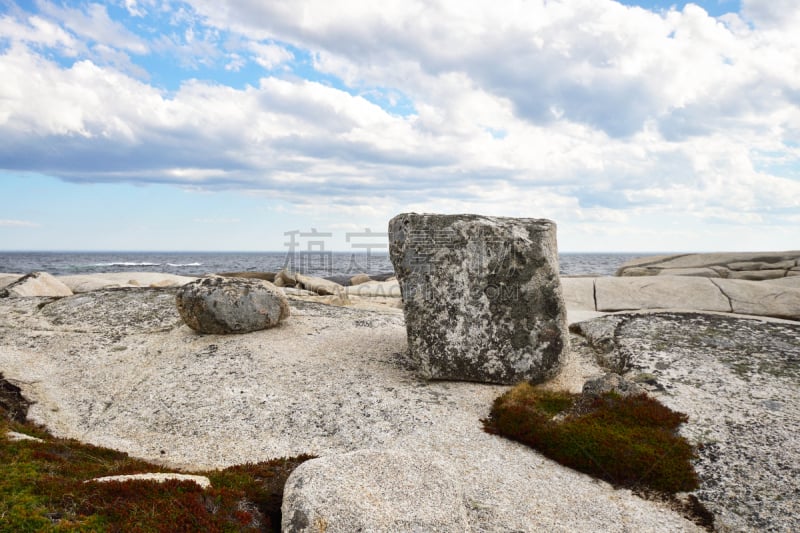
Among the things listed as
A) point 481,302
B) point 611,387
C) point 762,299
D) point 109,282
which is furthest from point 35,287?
point 762,299

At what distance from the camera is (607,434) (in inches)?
326

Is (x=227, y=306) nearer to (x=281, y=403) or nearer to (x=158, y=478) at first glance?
(x=281, y=403)

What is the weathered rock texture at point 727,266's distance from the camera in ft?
94.6

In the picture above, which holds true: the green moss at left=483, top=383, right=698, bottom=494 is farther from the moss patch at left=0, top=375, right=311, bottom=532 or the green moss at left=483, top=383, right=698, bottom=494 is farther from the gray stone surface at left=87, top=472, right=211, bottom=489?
the gray stone surface at left=87, top=472, right=211, bottom=489

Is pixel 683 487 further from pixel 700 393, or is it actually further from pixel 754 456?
pixel 700 393

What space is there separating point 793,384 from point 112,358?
14.4 m

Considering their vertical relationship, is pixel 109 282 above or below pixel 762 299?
above

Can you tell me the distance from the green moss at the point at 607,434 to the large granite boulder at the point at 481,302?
3.81ft

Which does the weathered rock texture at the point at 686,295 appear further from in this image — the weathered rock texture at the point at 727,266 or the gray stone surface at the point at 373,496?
the gray stone surface at the point at 373,496

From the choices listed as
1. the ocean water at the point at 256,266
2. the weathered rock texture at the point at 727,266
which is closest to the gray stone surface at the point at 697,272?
the weathered rock texture at the point at 727,266

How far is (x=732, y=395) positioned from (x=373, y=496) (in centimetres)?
726

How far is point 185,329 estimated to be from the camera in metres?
14.1

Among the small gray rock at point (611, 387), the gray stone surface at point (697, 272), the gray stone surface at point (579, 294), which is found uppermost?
the gray stone surface at point (697, 272)

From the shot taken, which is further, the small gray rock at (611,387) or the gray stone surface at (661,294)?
the gray stone surface at (661,294)
